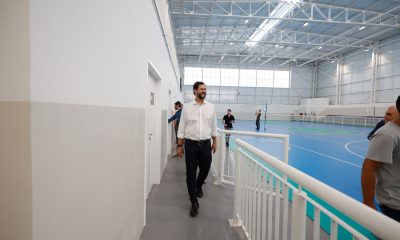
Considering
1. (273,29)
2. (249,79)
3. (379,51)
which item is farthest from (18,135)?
(249,79)

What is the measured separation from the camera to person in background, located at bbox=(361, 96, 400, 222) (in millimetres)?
1899

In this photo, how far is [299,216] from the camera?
4.81ft

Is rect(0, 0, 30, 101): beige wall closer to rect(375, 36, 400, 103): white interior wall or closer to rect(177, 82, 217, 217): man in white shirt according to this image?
rect(177, 82, 217, 217): man in white shirt

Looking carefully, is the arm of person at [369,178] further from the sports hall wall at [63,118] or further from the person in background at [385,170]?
the sports hall wall at [63,118]

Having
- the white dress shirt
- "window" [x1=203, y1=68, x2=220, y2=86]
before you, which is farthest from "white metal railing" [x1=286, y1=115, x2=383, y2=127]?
the white dress shirt

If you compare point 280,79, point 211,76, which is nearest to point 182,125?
point 211,76

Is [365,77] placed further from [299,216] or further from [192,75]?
[299,216]

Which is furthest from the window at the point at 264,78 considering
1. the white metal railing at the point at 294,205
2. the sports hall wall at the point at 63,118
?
the sports hall wall at the point at 63,118

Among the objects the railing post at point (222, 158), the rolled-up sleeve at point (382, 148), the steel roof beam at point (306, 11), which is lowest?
the railing post at point (222, 158)

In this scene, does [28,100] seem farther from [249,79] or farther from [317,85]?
[317,85]

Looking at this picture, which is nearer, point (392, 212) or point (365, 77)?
point (392, 212)

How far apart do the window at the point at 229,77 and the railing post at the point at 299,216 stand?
100.0 feet

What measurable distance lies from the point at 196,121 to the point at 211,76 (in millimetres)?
28193

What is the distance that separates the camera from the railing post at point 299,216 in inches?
56.7
